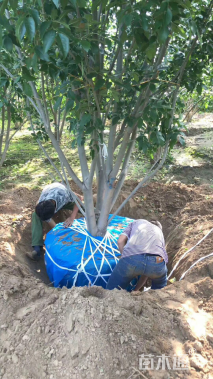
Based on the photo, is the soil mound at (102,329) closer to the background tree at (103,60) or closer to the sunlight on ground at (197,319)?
the sunlight on ground at (197,319)

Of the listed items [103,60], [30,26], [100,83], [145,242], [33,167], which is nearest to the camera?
[30,26]

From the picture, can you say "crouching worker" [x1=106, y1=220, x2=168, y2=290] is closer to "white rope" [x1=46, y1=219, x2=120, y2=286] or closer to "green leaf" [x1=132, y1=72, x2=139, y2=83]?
"white rope" [x1=46, y1=219, x2=120, y2=286]

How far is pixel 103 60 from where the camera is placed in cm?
243

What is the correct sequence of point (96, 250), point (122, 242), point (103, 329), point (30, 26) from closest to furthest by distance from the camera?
point (30, 26)
point (103, 329)
point (122, 242)
point (96, 250)

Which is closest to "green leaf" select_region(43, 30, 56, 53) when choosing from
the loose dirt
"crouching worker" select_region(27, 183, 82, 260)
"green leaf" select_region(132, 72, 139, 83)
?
"green leaf" select_region(132, 72, 139, 83)

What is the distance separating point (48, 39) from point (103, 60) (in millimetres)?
1389

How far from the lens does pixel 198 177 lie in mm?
5504

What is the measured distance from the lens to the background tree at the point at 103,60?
1.34 metres

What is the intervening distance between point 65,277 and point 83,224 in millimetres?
805

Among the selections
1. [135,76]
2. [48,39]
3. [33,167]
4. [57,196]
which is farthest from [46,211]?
[33,167]

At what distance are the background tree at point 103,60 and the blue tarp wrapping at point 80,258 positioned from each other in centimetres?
18

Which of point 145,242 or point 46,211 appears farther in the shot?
point 46,211

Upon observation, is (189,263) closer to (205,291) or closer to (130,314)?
(205,291)

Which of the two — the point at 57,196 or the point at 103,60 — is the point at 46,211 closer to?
the point at 57,196
